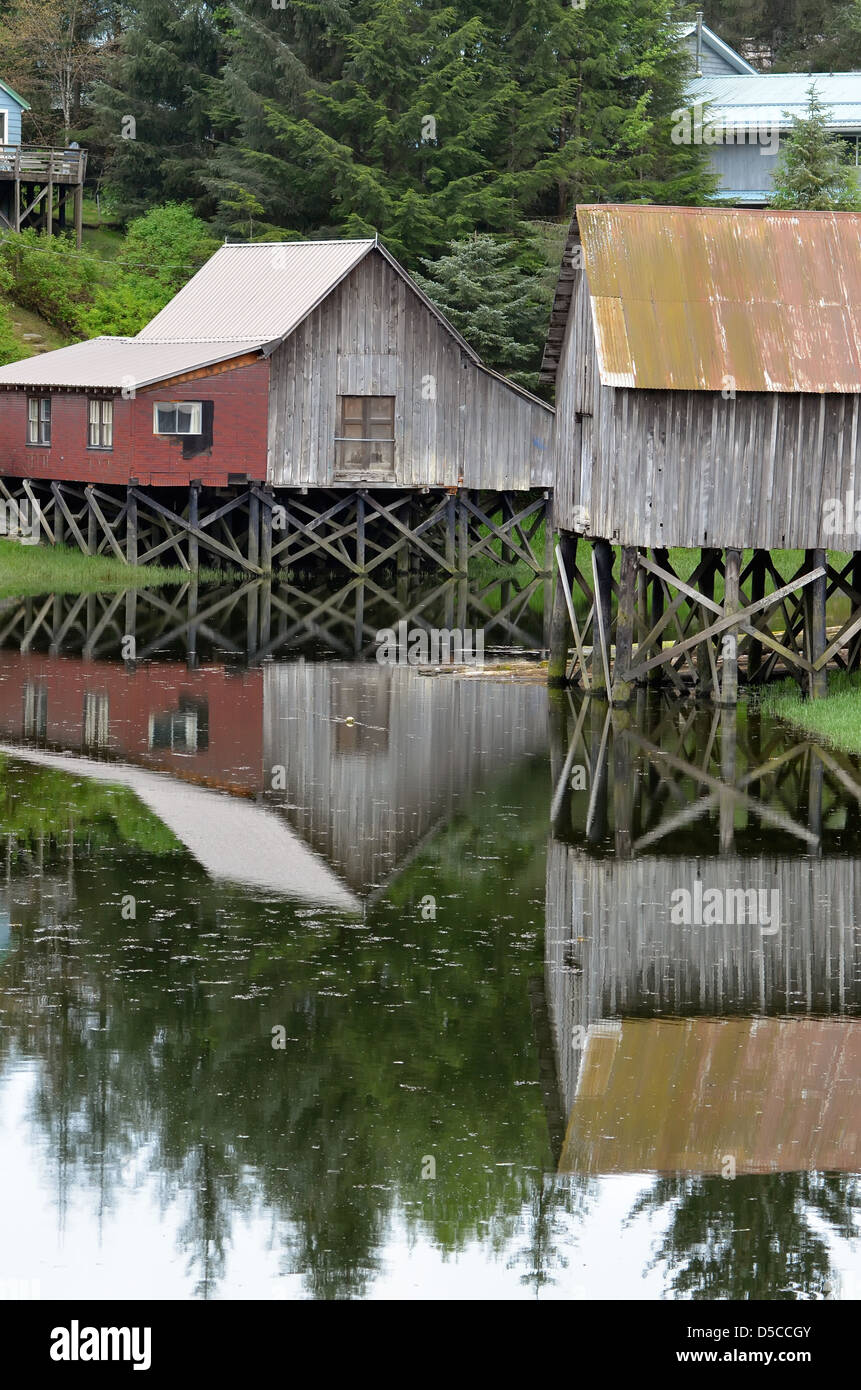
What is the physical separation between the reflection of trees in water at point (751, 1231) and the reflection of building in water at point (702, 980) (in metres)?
0.20

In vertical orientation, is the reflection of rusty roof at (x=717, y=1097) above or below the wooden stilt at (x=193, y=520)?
below

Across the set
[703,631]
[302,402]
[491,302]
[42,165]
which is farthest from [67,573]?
[42,165]

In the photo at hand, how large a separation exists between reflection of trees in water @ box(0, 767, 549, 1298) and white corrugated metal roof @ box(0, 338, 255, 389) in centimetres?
2486

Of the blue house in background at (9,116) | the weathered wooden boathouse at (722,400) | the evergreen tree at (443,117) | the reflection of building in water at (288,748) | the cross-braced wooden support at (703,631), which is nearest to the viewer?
the reflection of building in water at (288,748)

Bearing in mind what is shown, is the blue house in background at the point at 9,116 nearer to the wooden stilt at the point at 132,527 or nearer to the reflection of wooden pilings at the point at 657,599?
the wooden stilt at the point at 132,527

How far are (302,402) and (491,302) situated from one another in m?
11.5

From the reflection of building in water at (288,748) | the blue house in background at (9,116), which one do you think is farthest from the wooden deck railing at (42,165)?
the reflection of building in water at (288,748)

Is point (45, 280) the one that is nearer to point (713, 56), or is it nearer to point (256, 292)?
point (256, 292)

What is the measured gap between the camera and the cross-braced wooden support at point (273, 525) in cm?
3947

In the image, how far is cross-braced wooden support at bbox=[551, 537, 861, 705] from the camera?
22969mm

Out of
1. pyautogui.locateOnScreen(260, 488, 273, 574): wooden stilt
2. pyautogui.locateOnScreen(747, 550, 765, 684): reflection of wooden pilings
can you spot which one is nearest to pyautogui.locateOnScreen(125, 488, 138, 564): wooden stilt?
pyautogui.locateOnScreen(260, 488, 273, 574): wooden stilt

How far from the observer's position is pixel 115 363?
42188 mm

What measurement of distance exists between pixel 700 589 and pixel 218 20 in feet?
136

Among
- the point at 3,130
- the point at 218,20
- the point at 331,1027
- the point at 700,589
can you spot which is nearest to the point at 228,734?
the point at 700,589
